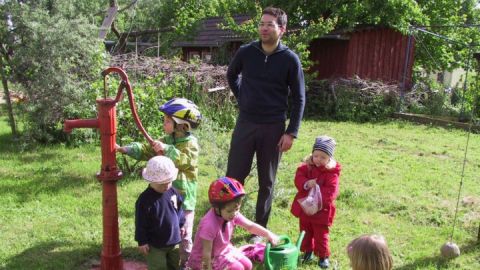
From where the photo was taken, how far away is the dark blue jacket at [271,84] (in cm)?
378

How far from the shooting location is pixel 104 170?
3.14 metres

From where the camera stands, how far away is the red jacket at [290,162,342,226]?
12.0 feet

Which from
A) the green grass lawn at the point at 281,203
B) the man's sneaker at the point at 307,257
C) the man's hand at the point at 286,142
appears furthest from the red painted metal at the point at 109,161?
the man's sneaker at the point at 307,257

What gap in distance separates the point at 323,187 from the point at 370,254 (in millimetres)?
1586

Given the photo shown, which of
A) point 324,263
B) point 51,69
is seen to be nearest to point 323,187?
point 324,263

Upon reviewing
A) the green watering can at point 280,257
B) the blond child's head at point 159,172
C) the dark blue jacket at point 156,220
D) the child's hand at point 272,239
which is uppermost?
the blond child's head at point 159,172

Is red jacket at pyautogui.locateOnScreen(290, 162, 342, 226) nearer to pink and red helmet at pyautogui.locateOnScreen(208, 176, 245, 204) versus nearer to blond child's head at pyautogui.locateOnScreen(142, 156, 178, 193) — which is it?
pink and red helmet at pyautogui.locateOnScreen(208, 176, 245, 204)

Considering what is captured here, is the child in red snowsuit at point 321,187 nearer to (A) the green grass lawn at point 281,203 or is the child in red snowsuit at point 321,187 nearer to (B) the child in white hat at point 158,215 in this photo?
(A) the green grass lawn at point 281,203

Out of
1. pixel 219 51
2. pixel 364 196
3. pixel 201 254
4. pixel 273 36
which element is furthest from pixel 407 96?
pixel 201 254

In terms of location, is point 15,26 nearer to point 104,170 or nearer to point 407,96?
point 104,170

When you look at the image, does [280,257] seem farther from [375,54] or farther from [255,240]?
[375,54]

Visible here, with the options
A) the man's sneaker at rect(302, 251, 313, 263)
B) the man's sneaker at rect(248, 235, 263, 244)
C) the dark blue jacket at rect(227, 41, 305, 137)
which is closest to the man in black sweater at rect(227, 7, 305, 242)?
the dark blue jacket at rect(227, 41, 305, 137)

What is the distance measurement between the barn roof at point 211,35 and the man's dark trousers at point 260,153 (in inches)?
470

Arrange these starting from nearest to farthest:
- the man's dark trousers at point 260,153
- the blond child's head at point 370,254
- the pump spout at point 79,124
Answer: the blond child's head at point 370,254, the pump spout at point 79,124, the man's dark trousers at point 260,153
